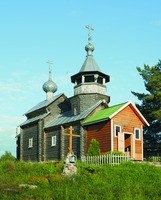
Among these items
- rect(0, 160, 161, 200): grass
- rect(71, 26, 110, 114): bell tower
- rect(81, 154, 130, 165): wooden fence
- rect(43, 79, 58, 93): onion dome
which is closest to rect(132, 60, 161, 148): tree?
rect(71, 26, 110, 114): bell tower

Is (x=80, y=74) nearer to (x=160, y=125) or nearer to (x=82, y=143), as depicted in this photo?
(x=82, y=143)

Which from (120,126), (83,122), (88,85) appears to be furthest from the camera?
(88,85)

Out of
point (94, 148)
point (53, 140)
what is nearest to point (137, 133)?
point (94, 148)

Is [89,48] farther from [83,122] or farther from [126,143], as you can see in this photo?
[126,143]

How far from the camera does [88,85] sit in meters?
31.9

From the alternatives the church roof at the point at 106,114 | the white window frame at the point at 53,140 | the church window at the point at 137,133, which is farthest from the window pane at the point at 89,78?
the church window at the point at 137,133

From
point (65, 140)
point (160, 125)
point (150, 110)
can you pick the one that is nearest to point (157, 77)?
point (150, 110)

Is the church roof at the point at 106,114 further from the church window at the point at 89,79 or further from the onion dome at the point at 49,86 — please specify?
the onion dome at the point at 49,86

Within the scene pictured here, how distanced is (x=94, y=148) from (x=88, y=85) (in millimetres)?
7092

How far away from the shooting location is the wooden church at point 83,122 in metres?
27.3

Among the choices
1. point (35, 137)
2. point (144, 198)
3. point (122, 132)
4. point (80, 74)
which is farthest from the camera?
point (35, 137)

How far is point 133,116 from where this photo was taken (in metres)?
28.7

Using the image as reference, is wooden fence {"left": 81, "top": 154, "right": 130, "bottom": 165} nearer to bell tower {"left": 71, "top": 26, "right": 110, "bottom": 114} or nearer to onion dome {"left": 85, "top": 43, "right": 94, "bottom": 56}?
bell tower {"left": 71, "top": 26, "right": 110, "bottom": 114}

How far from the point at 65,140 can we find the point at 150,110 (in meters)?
10.3
